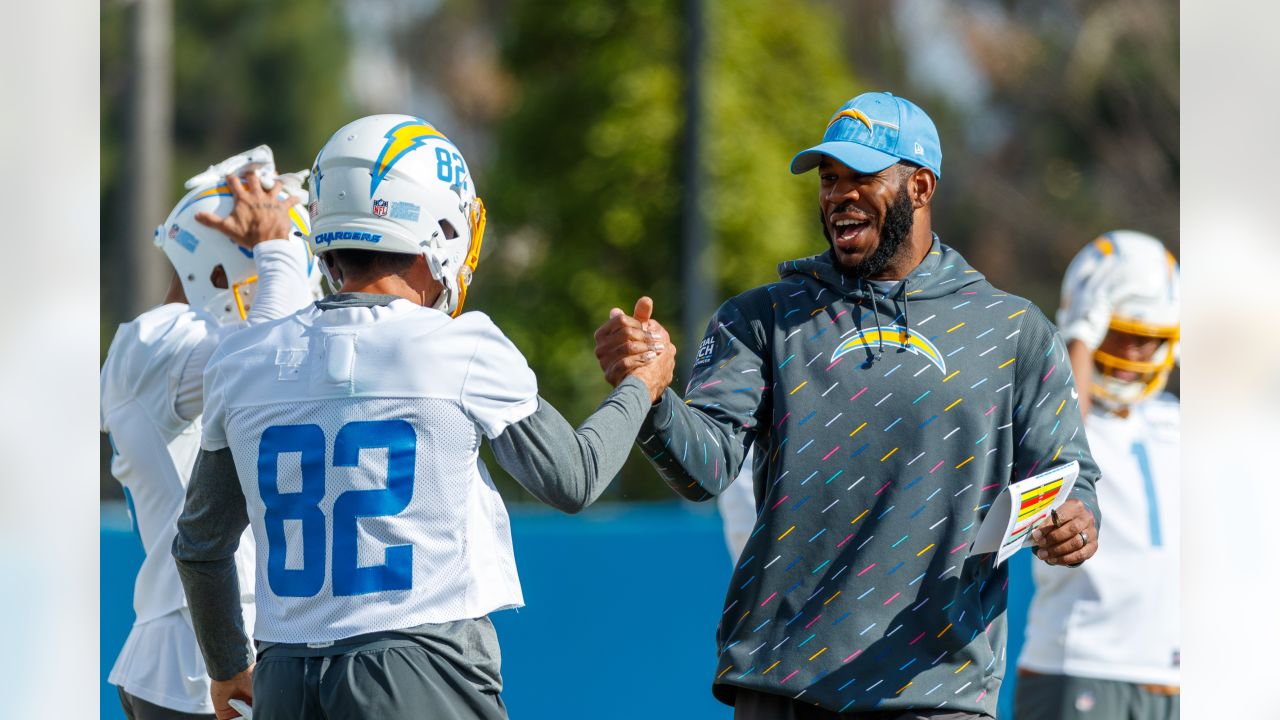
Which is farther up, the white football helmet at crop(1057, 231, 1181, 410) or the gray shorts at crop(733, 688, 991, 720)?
the white football helmet at crop(1057, 231, 1181, 410)

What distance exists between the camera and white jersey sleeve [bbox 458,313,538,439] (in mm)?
3107

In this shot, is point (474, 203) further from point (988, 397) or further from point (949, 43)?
point (949, 43)

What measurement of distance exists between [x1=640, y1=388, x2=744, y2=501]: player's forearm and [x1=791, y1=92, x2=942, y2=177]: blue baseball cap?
0.71 meters

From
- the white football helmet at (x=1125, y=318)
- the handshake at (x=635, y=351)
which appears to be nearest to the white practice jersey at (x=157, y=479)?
the handshake at (x=635, y=351)

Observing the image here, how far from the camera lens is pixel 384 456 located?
3.06m

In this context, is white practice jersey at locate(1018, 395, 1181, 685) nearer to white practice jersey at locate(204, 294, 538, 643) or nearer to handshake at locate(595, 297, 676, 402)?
handshake at locate(595, 297, 676, 402)

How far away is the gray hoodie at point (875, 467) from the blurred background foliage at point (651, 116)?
234 inches

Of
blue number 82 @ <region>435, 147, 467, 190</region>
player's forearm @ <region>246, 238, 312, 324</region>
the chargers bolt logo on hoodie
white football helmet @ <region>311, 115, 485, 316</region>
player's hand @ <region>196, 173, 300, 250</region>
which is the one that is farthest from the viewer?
player's hand @ <region>196, 173, 300, 250</region>

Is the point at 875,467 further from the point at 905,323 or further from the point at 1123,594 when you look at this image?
the point at 1123,594

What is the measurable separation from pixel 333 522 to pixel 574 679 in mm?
4267

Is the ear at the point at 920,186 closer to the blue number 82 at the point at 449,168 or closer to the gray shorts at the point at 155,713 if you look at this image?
the blue number 82 at the point at 449,168

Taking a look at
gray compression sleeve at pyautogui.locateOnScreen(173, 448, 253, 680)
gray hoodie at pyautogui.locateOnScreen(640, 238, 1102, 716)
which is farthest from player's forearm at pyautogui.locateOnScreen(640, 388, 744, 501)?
gray compression sleeve at pyautogui.locateOnScreen(173, 448, 253, 680)

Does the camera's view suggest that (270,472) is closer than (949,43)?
Yes
